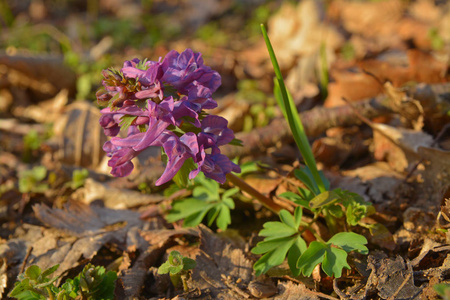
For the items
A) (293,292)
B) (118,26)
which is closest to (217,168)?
(293,292)

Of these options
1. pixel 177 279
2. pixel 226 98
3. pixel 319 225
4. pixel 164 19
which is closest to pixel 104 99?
pixel 177 279

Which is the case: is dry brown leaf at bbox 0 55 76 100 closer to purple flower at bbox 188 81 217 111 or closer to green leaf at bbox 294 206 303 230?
purple flower at bbox 188 81 217 111

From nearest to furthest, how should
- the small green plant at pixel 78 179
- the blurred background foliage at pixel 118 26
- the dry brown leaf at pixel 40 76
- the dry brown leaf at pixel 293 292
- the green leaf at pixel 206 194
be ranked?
the dry brown leaf at pixel 293 292 < the green leaf at pixel 206 194 < the small green plant at pixel 78 179 < the dry brown leaf at pixel 40 76 < the blurred background foliage at pixel 118 26

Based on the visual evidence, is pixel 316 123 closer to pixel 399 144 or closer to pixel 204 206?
pixel 399 144

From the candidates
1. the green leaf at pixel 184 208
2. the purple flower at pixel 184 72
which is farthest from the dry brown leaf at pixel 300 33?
the purple flower at pixel 184 72

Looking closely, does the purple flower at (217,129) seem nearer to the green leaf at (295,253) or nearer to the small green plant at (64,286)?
the green leaf at (295,253)
